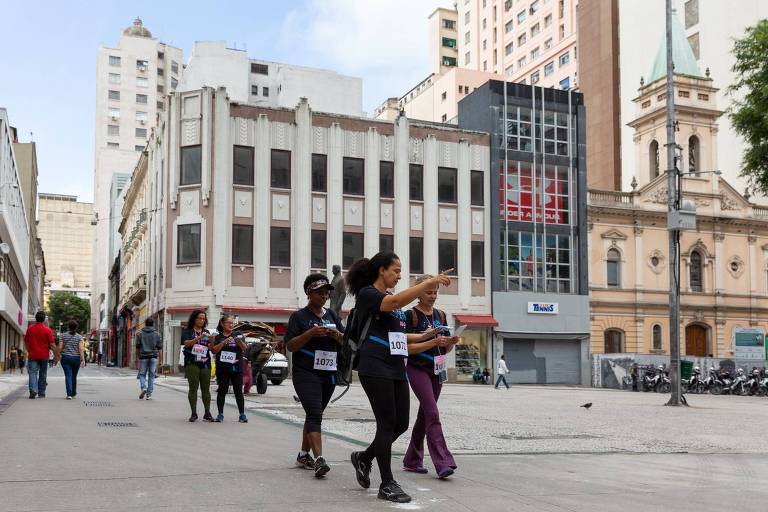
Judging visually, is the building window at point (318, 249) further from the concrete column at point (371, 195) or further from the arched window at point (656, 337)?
the arched window at point (656, 337)

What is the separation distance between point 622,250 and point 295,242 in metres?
17.5

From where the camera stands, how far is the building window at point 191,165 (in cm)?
4053

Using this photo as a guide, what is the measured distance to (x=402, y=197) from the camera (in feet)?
140

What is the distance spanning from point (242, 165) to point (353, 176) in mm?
5219

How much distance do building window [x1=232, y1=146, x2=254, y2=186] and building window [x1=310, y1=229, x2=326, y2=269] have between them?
3.78m

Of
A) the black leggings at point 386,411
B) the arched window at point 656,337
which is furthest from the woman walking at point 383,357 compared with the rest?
the arched window at point 656,337

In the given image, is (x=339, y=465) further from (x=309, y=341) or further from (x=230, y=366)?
(x=230, y=366)

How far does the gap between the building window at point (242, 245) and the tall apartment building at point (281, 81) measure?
13.3m

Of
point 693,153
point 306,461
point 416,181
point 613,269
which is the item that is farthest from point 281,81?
point 306,461

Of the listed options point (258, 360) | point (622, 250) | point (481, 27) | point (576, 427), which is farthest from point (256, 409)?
point (481, 27)

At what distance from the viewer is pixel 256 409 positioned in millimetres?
15562

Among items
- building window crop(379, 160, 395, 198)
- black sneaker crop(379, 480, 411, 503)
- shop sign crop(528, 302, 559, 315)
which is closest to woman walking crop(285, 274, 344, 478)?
black sneaker crop(379, 480, 411, 503)

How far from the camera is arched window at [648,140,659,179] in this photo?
166 ft

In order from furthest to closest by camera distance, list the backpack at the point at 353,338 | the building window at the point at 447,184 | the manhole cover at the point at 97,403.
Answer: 1. the building window at the point at 447,184
2. the manhole cover at the point at 97,403
3. the backpack at the point at 353,338
